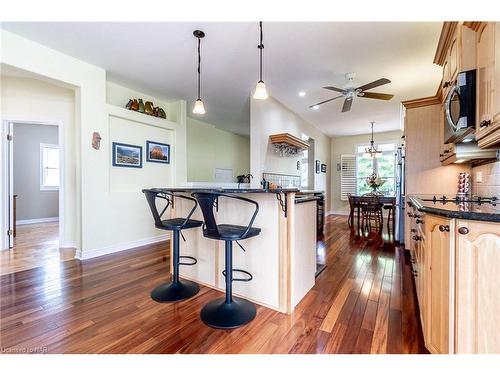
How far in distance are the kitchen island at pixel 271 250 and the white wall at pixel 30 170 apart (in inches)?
232

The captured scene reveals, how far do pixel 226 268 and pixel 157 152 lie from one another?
318cm

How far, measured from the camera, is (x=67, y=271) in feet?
9.21

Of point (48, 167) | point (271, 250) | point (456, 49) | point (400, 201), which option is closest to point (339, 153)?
point (400, 201)

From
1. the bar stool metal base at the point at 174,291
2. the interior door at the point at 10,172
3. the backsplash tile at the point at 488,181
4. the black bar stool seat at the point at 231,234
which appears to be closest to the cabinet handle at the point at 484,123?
→ the backsplash tile at the point at 488,181

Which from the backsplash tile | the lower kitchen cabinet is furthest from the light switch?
the lower kitchen cabinet

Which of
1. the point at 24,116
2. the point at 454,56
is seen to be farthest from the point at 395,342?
the point at 24,116

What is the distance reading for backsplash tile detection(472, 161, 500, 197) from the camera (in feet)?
6.81

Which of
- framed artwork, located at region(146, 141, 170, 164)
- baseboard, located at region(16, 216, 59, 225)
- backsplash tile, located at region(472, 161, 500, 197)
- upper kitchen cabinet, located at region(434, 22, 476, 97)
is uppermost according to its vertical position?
upper kitchen cabinet, located at region(434, 22, 476, 97)

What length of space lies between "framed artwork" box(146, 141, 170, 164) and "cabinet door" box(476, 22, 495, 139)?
4.25 m

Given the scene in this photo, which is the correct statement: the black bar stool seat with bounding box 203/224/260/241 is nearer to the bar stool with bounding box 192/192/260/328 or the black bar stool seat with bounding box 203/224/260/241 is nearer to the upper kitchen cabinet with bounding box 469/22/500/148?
the bar stool with bounding box 192/192/260/328

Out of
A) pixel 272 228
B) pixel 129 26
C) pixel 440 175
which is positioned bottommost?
pixel 272 228
